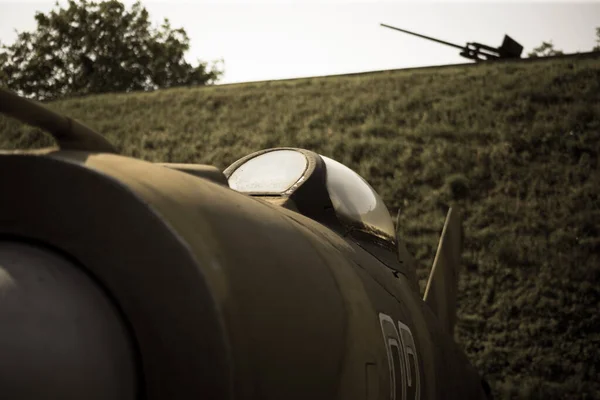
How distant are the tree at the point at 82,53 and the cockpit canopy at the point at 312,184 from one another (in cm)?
3348

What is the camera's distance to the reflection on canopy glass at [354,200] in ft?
10.3

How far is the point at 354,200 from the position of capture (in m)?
3.29

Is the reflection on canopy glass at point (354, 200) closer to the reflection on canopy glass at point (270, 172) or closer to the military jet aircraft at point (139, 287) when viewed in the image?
the reflection on canopy glass at point (270, 172)

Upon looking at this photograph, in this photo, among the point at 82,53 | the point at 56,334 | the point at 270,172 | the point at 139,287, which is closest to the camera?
the point at 56,334

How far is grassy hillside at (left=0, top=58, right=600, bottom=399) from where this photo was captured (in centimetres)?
860

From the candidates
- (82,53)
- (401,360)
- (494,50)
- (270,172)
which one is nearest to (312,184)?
(270,172)

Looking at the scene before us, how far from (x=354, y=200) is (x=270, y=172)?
0.45 metres

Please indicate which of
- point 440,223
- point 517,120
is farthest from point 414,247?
point 517,120

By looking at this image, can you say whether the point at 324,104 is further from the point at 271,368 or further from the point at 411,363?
the point at 271,368

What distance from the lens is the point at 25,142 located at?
1845 cm

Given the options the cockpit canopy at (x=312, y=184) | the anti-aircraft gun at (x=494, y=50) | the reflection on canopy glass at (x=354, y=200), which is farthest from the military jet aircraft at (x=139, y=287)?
the anti-aircraft gun at (x=494, y=50)

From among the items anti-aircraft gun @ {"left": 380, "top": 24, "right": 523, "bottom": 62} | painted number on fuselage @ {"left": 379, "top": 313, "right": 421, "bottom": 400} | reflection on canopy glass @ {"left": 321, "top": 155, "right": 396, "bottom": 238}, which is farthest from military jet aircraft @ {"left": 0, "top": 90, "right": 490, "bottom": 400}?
anti-aircraft gun @ {"left": 380, "top": 24, "right": 523, "bottom": 62}

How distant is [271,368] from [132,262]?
337mm

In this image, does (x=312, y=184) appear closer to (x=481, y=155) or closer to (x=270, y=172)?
(x=270, y=172)
